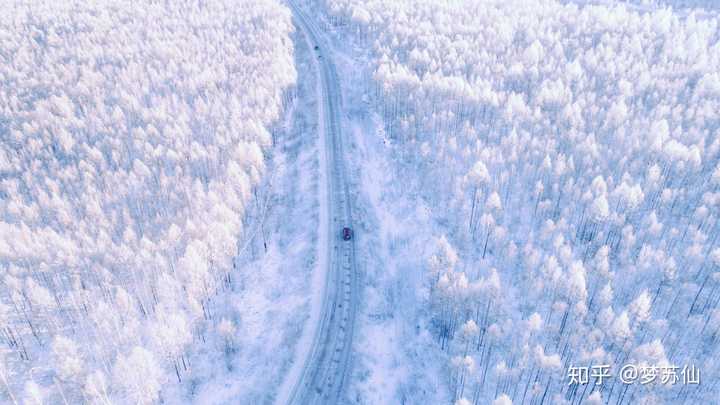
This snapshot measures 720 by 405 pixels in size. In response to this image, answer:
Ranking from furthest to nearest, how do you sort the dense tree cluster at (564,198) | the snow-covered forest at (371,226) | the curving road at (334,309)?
1. the dense tree cluster at (564,198)
2. the snow-covered forest at (371,226)
3. the curving road at (334,309)

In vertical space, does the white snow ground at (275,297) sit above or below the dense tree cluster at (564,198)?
below

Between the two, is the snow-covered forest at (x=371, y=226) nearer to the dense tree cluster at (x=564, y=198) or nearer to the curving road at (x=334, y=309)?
the curving road at (x=334, y=309)

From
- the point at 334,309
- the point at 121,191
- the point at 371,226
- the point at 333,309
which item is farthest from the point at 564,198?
the point at 121,191

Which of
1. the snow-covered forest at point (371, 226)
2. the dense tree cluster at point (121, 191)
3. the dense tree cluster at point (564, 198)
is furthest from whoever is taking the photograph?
the dense tree cluster at point (121, 191)

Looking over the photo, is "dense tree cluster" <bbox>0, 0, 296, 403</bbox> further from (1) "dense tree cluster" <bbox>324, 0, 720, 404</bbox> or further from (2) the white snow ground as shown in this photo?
(1) "dense tree cluster" <bbox>324, 0, 720, 404</bbox>

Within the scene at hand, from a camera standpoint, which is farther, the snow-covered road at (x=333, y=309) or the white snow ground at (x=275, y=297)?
the white snow ground at (x=275, y=297)

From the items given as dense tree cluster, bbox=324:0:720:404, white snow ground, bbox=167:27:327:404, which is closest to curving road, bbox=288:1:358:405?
white snow ground, bbox=167:27:327:404

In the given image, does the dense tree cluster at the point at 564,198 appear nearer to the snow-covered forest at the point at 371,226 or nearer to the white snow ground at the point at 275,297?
the snow-covered forest at the point at 371,226

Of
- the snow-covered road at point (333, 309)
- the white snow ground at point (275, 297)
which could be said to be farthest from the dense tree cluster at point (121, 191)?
the snow-covered road at point (333, 309)

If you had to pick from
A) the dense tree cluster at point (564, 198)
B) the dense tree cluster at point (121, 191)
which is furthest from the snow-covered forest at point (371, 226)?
the dense tree cluster at point (121, 191)
